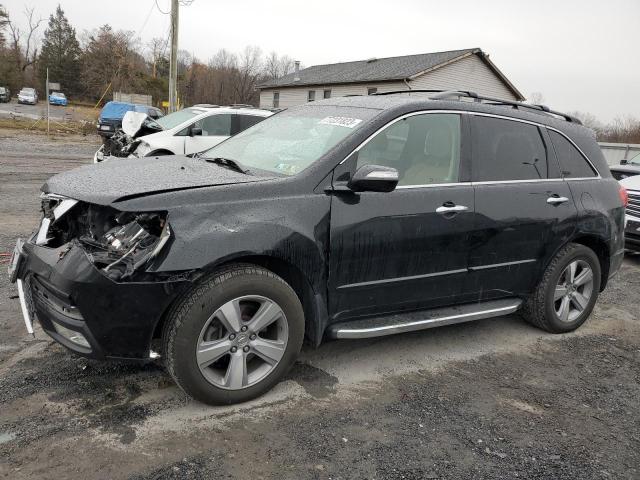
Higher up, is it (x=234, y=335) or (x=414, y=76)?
(x=414, y=76)

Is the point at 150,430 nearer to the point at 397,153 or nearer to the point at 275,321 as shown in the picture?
the point at 275,321

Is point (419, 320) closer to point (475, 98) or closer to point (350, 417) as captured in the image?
point (350, 417)

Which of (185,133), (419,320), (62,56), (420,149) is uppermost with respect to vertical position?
(62,56)

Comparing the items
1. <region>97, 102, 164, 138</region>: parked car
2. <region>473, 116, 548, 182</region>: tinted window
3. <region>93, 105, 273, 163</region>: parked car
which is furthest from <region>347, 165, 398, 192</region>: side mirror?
<region>97, 102, 164, 138</region>: parked car

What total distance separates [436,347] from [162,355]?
7.40 ft

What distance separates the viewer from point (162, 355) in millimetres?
2965

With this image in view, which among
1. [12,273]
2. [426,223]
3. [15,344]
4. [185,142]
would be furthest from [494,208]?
[185,142]

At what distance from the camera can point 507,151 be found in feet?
13.7

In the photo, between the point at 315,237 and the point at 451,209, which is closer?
the point at 315,237

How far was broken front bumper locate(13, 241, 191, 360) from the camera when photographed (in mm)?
2705

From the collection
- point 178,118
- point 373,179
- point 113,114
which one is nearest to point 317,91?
point 113,114

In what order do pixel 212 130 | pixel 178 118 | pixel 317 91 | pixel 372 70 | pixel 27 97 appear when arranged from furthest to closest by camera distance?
pixel 27 97, pixel 317 91, pixel 372 70, pixel 178 118, pixel 212 130

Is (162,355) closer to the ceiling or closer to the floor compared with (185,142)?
closer to the floor

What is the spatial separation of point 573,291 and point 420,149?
82.4 inches
